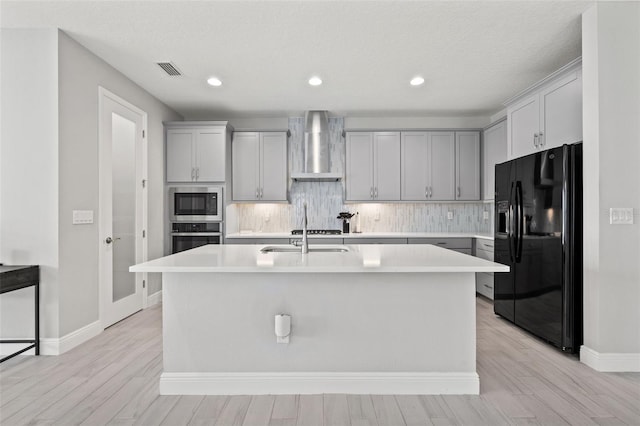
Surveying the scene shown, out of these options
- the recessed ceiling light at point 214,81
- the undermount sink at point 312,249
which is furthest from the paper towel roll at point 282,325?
the recessed ceiling light at point 214,81

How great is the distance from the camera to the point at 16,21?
2.83 metres

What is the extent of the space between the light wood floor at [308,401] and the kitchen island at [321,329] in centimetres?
14

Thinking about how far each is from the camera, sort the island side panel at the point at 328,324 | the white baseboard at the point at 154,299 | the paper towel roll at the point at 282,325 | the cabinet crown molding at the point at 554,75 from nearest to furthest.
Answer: the paper towel roll at the point at 282,325 → the island side panel at the point at 328,324 → the cabinet crown molding at the point at 554,75 → the white baseboard at the point at 154,299

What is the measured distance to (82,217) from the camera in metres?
3.22

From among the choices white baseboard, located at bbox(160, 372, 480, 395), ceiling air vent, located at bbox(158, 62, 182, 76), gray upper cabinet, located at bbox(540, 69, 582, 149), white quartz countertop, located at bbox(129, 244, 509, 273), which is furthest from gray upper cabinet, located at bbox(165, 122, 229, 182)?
gray upper cabinet, located at bbox(540, 69, 582, 149)

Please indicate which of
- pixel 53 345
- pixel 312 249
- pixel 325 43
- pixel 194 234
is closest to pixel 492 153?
pixel 325 43

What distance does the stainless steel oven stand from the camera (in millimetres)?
4902

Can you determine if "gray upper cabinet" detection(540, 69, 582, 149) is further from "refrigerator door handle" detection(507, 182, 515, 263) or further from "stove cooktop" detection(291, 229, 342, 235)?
"stove cooktop" detection(291, 229, 342, 235)

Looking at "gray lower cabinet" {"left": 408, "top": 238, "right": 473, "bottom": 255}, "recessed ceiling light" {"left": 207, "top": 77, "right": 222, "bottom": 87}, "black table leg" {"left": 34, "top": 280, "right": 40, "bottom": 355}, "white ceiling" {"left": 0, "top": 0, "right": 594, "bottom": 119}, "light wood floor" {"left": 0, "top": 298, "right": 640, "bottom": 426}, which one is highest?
"white ceiling" {"left": 0, "top": 0, "right": 594, "bottom": 119}

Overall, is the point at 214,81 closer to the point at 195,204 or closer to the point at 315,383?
the point at 195,204

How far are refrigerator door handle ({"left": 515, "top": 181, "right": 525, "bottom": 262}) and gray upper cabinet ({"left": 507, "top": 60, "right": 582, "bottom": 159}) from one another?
50 centimetres

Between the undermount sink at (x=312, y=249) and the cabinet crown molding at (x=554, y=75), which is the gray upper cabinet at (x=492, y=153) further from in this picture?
the undermount sink at (x=312, y=249)

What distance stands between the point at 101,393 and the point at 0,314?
1339 millimetres

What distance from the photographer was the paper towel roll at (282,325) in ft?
7.22
